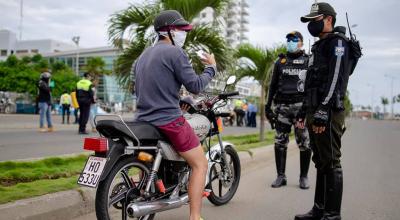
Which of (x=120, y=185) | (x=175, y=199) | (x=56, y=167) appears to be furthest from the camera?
(x=56, y=167)

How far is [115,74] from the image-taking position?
908 cm

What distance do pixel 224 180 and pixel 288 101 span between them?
5.97 ft

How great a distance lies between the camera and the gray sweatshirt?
377 cm

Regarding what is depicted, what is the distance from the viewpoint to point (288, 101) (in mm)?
6441

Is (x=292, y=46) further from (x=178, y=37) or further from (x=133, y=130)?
(x=133, y=130)


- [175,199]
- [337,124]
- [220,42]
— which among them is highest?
[220,42]

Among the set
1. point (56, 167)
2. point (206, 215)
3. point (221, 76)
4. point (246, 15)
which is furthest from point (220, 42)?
point (246, 15)

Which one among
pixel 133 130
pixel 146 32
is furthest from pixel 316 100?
pixel 146 32

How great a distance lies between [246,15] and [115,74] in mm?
135875

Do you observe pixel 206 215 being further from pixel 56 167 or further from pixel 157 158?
pixel 56 167

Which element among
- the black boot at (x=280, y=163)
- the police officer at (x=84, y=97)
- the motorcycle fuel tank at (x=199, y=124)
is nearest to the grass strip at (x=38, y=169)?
the motorcycle fuel tank at (x=199, y=124)

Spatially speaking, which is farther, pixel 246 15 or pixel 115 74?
pixel 246 15

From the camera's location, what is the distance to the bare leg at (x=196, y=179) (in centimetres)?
390

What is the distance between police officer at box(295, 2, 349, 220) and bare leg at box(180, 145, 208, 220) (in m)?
1.15
